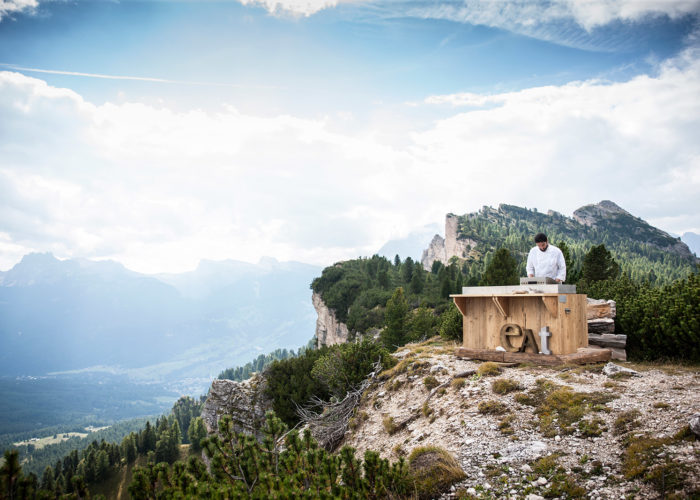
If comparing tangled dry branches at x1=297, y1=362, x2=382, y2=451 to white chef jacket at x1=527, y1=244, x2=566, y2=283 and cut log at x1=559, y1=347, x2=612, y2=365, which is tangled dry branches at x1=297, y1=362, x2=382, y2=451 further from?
white chef jacket at x1=527, y1=244, x2=566, y2=283

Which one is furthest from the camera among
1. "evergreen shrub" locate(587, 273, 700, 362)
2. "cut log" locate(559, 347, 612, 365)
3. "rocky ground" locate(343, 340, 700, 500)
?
"evergreen shrub" locate(587, 273, 700, 362)

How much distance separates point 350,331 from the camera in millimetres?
57281

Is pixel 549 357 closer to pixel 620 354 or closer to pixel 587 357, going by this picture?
pixel 587 357

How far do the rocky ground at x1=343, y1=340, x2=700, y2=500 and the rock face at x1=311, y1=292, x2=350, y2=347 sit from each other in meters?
50.7

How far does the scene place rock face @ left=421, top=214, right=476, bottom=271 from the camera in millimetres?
133125

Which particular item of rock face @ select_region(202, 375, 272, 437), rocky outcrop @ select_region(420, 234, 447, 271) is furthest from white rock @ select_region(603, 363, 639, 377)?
rocky outcrop @ select_region(420, 234, 447, 271)

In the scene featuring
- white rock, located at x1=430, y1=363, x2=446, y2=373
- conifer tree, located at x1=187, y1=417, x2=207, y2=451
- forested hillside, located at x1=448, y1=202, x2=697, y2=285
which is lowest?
conifer tree, located at x1=187, y1=417, x2=207, y2=451

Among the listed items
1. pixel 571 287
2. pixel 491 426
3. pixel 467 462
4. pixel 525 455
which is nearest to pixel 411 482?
pixel 467 462

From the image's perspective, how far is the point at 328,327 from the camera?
7206cm

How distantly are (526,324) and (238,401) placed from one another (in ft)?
48.5

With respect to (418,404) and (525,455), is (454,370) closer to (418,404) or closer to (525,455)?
(418,404)

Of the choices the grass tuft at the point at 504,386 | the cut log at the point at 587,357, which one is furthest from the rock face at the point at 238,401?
the cut log at the point at 587,357

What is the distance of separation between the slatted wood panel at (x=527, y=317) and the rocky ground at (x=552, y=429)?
52.2 inches

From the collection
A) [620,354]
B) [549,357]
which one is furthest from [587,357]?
[620,354]
